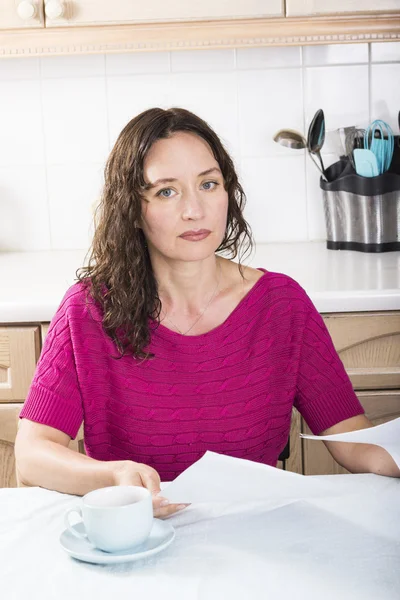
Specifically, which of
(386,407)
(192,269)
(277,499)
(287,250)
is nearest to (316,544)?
(277,499)

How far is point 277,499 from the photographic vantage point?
1.03 m

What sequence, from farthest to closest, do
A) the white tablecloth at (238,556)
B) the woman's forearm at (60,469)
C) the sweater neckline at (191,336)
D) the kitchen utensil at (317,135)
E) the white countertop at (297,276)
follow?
1. the kitchen utensil at (317,135)
2. the white countertop at (297,276)
3. the sweater neckline at (191,336)
4. the woman's forearm at (60,469)
5. the white tablecloth at (238,556)

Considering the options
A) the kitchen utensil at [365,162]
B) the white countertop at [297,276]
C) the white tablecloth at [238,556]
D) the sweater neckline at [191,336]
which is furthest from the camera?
the kitchen utensil at [365,162]

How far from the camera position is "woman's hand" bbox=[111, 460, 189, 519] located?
3.22 feet

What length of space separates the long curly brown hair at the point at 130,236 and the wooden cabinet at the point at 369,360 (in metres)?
0.52

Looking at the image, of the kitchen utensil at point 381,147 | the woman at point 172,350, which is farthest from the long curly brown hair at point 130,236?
the kitchen utensil at point 381,147

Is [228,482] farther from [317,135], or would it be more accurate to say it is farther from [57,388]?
[317,135]

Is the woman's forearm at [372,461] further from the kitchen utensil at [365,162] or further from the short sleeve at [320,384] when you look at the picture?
the kitchen utensil at [365,162]

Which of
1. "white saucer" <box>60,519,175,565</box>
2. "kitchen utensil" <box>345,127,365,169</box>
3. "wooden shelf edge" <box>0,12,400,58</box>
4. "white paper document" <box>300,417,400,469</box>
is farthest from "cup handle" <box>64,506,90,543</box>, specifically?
"kitchen utensil" <box>345,127,365,169</box>

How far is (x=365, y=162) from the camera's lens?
222 cm

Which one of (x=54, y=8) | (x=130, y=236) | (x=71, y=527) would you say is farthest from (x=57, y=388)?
(x=54, y=8)

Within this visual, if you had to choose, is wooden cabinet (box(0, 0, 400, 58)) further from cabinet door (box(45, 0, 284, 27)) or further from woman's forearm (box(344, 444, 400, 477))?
woman's forearm (box(344, 444, 400, 477))

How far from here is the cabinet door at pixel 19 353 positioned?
6.13 ft

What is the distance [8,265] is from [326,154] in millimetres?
957
